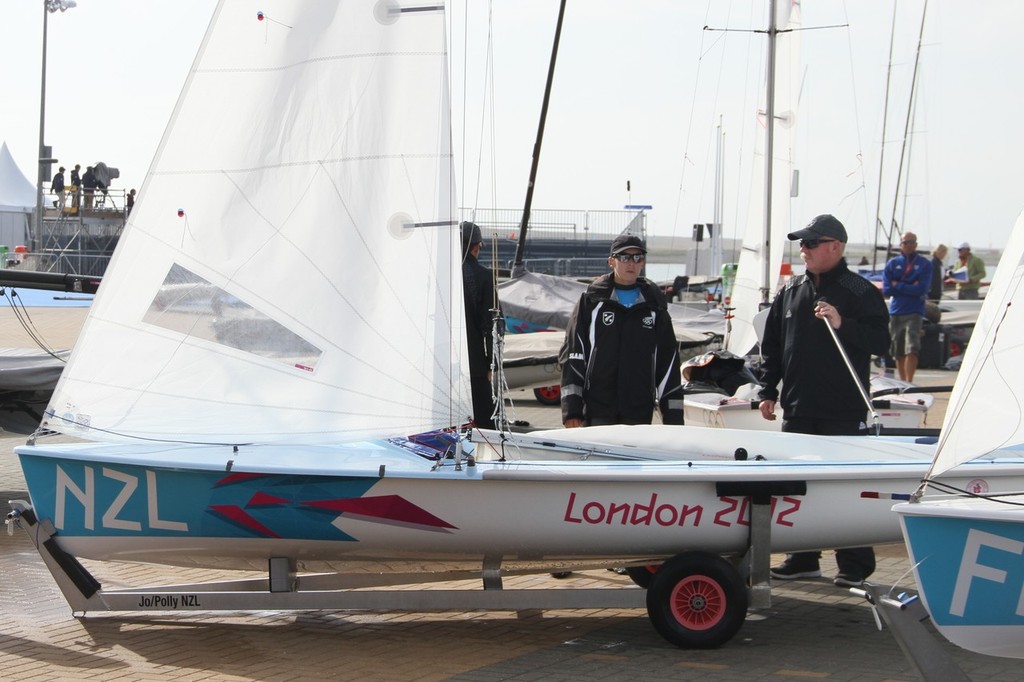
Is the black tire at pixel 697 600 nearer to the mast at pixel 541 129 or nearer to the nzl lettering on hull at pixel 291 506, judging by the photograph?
the nzl lettering on hull at pixel 291 506

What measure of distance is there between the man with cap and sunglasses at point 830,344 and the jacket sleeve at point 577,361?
3.43 feet

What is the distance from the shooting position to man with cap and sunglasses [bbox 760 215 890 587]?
646 cm

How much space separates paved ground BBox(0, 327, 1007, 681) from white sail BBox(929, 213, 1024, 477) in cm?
133

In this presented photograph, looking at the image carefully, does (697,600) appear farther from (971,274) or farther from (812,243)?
(971,274)

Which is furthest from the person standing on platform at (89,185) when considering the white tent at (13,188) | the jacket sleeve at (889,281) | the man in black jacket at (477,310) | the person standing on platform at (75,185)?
the man in black jacket at (477,310)

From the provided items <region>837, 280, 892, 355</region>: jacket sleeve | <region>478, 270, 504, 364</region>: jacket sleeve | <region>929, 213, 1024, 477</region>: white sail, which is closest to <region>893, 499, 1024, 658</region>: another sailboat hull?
<region>929, 213, 1024, 477</region>: white sail

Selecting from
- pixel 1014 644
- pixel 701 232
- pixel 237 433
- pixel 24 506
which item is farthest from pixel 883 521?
pixel 701 232

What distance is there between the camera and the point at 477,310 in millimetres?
7840

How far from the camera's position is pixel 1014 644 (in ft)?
13.9

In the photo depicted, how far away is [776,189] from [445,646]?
34.1 ft

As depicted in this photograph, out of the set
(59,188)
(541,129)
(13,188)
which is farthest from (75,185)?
(541,129)

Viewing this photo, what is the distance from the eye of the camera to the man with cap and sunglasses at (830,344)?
6457 millimetres

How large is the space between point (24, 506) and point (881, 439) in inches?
160

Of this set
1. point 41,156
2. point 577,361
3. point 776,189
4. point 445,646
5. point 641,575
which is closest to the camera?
point 445,646
